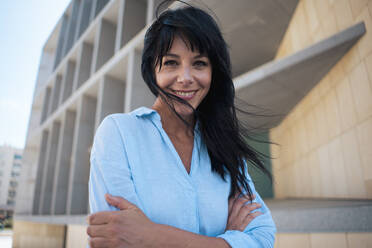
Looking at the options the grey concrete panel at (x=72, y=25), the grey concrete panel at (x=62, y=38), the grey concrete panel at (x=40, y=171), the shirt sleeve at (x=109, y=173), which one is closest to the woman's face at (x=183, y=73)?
the shirt sleeve at (x=109, y=173)

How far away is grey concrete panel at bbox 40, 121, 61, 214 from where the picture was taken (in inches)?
683

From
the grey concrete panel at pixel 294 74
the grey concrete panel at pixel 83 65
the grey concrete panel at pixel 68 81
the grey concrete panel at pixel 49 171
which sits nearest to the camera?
the grey concrete panel at pixel 294 74

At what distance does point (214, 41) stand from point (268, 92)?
5918mm

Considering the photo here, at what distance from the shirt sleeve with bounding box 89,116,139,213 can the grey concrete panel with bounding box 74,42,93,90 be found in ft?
Answer: 53.6

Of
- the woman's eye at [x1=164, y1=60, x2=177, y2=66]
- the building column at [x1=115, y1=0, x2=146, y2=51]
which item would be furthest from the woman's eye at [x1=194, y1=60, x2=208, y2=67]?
the building column at [x1=115, y1=0, x2=146, y2=51]

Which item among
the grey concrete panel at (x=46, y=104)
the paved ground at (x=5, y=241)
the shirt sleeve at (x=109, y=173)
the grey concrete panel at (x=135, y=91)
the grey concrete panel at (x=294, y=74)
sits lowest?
the paved ground at (x=5, y=241)

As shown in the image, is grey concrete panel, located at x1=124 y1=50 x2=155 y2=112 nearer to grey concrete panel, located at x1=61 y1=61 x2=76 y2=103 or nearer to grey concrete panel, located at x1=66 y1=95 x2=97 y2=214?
grey concrete panel, located at x1=66 y1=95 x2=97 y2=214

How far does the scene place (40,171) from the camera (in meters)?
19.9

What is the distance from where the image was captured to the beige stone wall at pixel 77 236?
8.84m

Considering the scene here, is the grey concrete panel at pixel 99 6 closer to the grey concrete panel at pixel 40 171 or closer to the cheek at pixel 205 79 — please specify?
the grey concrete panel at pixel 40 171

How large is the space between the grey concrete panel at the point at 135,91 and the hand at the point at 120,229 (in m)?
8.22

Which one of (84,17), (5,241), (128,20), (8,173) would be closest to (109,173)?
(128,20)

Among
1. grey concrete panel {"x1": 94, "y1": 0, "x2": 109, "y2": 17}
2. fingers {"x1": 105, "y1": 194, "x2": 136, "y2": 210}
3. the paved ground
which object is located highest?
grey concrete panel {"x1": 94, "y1": 0, "x2": 109, "y2": 17}

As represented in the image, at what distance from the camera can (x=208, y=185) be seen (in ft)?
4.35
